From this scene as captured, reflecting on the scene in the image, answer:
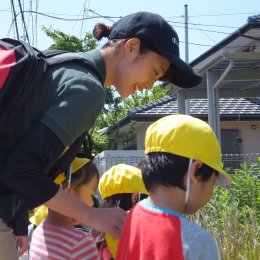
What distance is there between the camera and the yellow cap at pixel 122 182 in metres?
3.08

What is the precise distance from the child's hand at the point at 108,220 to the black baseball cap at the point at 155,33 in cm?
65

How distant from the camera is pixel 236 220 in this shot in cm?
390

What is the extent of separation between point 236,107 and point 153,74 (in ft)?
54.2

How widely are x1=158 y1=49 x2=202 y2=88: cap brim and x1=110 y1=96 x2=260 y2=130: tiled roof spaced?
14959 millimetres

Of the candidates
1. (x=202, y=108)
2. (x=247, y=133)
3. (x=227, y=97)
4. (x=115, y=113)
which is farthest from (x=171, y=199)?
(x=115, y=113)

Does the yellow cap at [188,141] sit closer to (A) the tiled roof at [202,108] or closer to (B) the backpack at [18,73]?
(B) the backpack at [18,73]

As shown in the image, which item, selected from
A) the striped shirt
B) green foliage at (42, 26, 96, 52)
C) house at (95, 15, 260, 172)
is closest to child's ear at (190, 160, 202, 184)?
the striped shirt

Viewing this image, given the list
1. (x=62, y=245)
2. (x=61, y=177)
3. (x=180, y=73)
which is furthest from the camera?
(x=62, y=245)

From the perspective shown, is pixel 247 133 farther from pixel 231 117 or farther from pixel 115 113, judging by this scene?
pixel 115 113

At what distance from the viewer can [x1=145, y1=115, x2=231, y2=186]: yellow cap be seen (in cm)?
188

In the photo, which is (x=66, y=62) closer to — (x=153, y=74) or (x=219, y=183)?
(x=153, y=74)

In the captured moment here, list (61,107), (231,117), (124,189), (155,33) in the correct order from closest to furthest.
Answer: (61,107) → (155,33) → (124,189) → (231,117)

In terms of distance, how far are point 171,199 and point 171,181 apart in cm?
7

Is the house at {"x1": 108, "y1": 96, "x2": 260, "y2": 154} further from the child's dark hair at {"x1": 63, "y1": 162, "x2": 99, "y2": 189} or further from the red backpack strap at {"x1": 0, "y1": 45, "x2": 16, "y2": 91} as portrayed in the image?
the red backpack strap at {"x1": 0, "y1": 45, "x2": 16, "y2": 91}
